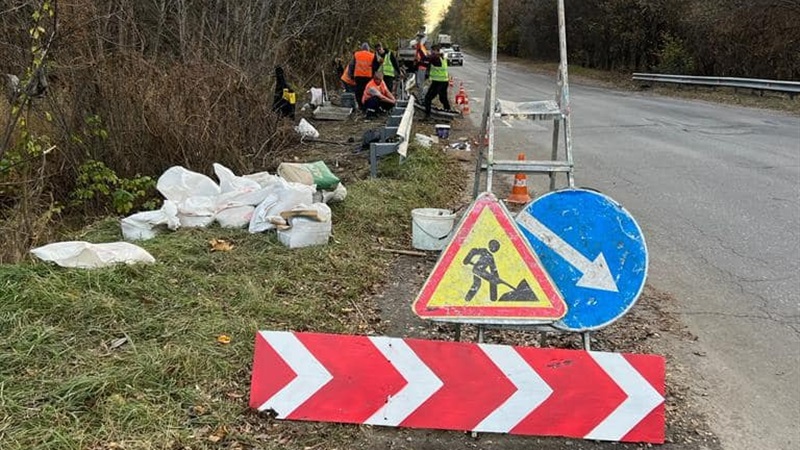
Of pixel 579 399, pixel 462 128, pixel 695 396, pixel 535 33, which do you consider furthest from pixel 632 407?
pixel 535 33

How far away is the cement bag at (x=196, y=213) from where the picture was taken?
5.99 m

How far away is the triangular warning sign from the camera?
326cm

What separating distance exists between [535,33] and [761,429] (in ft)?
194

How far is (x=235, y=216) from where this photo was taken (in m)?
6.04

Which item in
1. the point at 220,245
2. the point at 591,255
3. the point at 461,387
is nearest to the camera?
the point at 461,387

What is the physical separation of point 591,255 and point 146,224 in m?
4.12

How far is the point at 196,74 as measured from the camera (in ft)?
28.0

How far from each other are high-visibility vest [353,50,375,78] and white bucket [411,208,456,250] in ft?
38.5

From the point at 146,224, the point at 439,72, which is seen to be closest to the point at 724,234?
the point at 146,224

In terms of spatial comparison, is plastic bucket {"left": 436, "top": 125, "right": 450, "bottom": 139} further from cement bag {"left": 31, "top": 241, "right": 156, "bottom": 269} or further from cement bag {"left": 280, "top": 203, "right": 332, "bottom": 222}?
cement bag {"left": 31, "top": 241, "right": 156, "bottom": 269}

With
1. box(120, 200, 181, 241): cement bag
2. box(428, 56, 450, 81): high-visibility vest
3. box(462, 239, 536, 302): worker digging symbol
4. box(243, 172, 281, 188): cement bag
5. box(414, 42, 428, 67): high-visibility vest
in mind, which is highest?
box(414, 42, 428, 67): high-visibility vest

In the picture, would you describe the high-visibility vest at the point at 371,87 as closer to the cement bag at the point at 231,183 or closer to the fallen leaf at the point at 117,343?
the cement bag at the point at 231,183

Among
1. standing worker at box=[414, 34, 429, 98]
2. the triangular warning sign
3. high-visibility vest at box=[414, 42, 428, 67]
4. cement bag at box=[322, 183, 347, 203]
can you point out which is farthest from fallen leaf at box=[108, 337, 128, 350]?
high-visibility vest at box=[414, 42, 428, 67]

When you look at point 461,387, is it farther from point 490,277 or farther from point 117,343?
point 117,343
